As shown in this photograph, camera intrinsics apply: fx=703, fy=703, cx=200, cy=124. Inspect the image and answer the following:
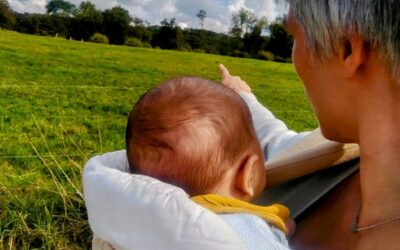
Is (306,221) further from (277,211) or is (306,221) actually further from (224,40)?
(224,40)

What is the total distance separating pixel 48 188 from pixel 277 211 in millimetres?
2011

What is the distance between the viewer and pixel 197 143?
100 centimetres

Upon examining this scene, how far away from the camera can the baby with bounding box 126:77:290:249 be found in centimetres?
100

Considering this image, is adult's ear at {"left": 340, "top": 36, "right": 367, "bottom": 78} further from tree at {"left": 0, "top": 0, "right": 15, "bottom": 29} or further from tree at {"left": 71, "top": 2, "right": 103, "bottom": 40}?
tree at {"left": 71, "top": 2, "right": 103, "bottom": 40}

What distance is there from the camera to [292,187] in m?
1.15

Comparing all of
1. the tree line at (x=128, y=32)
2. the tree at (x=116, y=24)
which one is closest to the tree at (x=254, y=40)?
the tree line at (x=128, y=32)

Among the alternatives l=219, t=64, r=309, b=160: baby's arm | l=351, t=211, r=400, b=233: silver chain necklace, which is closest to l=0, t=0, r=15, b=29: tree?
l=219, t=64, r=309, b=160: baby's arm

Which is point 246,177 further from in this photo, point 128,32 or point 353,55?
point 128,32

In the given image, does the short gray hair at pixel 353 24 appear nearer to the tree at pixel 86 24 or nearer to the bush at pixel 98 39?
the bush at pixel 98 39

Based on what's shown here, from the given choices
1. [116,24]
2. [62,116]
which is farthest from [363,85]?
[116,24]

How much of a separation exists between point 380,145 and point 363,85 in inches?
→ 3.2

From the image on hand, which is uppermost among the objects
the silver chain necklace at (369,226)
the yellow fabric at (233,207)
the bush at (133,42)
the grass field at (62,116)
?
the yellow fabric at (233,207)

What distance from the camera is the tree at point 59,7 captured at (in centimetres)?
3602

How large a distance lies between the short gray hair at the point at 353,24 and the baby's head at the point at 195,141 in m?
0.20
